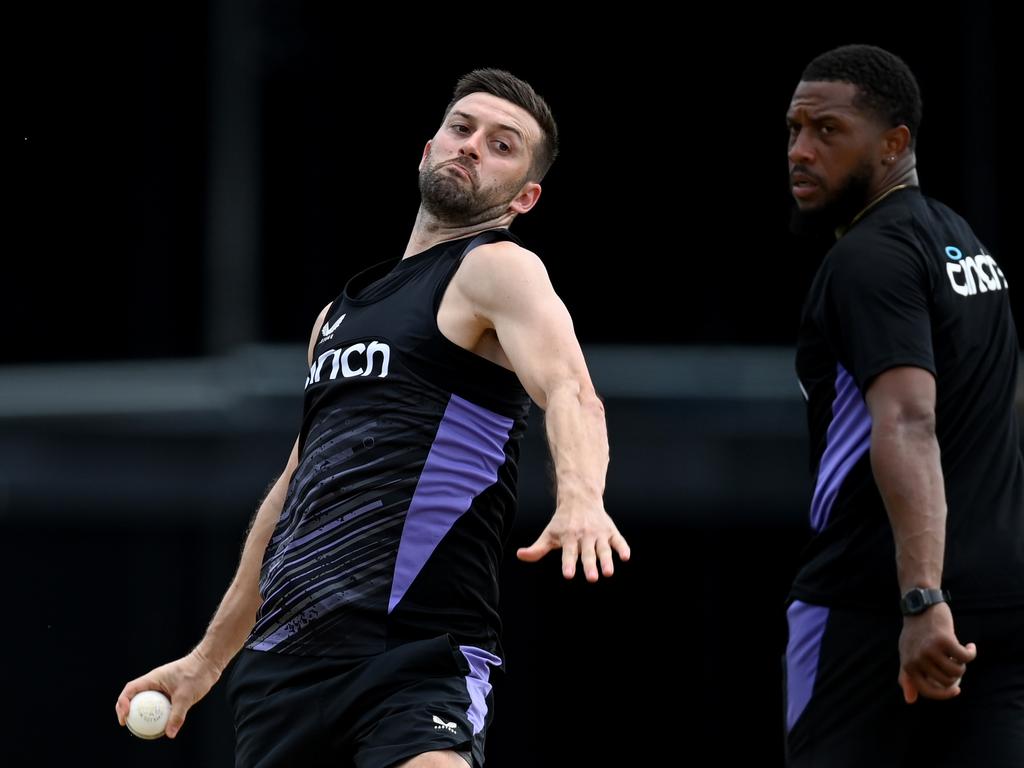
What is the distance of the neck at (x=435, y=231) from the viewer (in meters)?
4.09

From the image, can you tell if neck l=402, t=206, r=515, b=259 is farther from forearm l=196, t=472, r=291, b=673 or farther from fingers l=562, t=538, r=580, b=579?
fingers l=562, t=538, r=580, b=579

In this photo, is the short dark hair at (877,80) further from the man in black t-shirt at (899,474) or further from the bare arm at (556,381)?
the bare arm at (556,381)

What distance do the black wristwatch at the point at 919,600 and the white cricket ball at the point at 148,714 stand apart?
1.72 metres

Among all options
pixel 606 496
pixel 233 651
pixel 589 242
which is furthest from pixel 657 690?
pixel 233 651

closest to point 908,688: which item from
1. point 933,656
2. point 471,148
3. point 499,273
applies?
point 933,656

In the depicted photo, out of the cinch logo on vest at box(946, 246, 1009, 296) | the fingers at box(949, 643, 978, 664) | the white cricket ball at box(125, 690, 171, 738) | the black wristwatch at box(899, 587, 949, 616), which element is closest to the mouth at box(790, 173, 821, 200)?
the cinch logo on vest at box(946, 246, 1009, 296)

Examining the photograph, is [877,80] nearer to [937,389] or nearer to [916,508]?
[937,389]

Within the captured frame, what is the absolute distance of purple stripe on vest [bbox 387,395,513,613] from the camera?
3633 mm

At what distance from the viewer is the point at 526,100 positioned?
4277mm

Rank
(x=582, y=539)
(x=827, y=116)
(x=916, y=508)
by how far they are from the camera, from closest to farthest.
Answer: (x=582, y=539)
(x=916, y=508)
(x=827, y=116)

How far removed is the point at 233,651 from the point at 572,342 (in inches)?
49.4

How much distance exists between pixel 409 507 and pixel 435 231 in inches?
30.8

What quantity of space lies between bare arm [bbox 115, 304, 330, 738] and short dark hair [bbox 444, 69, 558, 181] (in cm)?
77

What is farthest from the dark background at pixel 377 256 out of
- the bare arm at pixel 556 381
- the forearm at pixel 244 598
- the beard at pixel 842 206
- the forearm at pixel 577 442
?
the forearm at pixel 577 442
